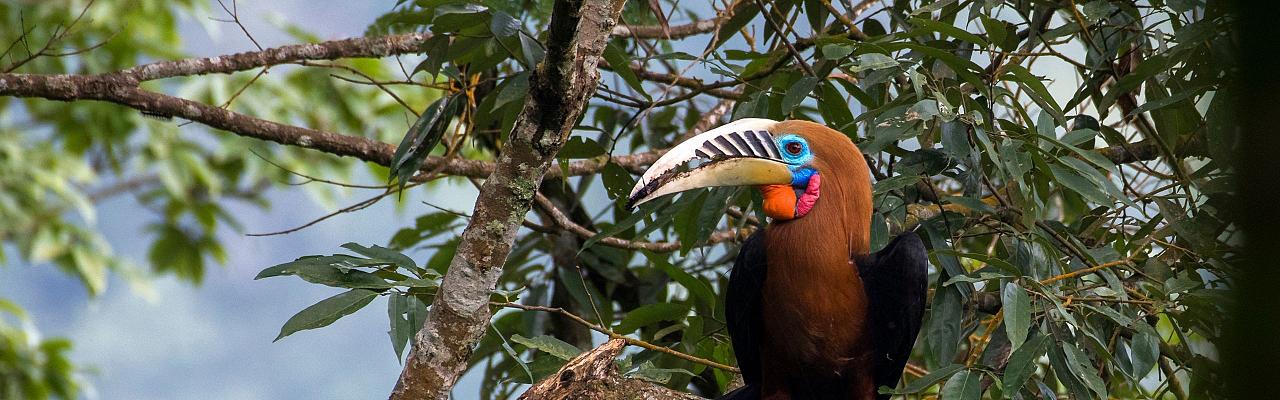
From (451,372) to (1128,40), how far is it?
175 cm

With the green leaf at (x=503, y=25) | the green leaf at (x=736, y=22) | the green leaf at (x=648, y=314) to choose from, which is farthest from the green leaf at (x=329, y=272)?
the green leaf at (x=736, y=22)

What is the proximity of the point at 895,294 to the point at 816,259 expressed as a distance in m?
0.19

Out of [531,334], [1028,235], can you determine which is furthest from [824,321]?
[531,334]

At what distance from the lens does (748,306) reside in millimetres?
2582

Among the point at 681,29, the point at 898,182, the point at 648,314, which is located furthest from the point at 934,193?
the point at 681,29

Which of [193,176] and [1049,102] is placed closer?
[1049,102]

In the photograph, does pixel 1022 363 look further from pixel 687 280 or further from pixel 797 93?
pixel 687 280

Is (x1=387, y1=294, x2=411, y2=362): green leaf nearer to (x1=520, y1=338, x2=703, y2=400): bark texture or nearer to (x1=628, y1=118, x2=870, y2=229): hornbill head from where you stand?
(x1=520, y1=338, x2=703, y2=400): bark texture

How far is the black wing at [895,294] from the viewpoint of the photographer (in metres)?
2.39

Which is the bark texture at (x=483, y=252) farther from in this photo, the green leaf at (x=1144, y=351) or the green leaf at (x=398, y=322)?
the green leaf at (x=1144, y=351)

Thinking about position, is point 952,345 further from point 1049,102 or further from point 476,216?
point 476,216

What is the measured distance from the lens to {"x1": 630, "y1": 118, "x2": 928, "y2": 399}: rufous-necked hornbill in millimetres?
2414

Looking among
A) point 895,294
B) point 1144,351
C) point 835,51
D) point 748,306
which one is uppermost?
point 835,51

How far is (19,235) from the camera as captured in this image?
24.8 ft
